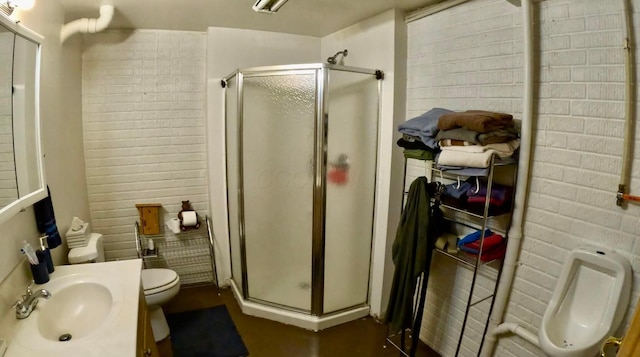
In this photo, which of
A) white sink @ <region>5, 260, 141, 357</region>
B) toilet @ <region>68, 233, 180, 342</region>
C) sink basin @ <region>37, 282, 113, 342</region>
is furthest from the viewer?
toilet @ <region>68, 233, 180, 342</region>

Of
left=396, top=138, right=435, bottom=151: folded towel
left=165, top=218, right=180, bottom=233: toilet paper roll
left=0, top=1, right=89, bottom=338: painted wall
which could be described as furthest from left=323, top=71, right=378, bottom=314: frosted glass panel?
left=0, top=1, right=89, bottom=338: painted wall

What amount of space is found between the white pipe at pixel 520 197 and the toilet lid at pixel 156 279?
6.58 ft

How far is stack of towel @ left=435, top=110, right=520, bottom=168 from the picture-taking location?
142 cm

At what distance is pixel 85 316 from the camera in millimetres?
1417

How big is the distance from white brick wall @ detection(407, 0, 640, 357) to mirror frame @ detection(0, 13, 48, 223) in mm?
2046

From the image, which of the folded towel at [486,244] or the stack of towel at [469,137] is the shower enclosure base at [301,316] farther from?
the stack of towel at [469,137]

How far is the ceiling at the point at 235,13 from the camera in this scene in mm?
1980

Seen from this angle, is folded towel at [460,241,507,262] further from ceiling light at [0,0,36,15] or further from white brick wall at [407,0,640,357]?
ceiling light at [0,0,36,15]

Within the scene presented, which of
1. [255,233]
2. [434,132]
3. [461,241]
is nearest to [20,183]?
[255,233]

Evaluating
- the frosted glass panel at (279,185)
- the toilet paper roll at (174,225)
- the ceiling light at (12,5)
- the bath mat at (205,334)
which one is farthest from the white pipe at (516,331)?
the ceiling light at (12,5)

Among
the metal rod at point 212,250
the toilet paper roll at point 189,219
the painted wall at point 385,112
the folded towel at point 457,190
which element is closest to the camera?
the folded towel at point 457,190

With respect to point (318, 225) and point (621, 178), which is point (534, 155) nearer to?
point (621, 178)

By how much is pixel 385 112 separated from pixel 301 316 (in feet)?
5.22

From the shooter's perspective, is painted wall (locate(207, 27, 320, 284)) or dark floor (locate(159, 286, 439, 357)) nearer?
dark floor (locate(159, 286, 439, 357))
